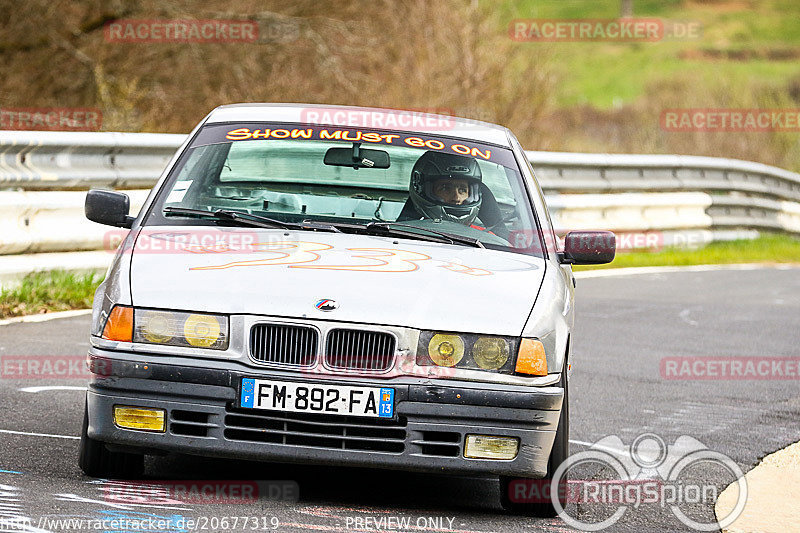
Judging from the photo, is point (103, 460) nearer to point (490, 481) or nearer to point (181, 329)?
point (181, 329)

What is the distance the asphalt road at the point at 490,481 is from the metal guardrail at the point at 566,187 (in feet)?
3.13

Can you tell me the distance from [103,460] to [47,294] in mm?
4798

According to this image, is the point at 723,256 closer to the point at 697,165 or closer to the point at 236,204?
the point at 697,165

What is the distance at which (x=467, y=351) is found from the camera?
16.6 ft

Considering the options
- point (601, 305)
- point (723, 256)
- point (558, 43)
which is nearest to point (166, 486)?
point (601, 305)

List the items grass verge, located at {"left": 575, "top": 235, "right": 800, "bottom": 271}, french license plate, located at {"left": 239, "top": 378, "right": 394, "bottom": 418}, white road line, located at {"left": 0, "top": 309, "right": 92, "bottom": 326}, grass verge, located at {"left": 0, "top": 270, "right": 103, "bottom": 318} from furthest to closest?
grass verge, located at {"left": 575, "top": 235, "right": 800, "bottom": 271}, grass verge, located at {"left": 0, "top": 270, "right": 103, "bottom": 318}, white road line, located at {"left": 0, "top": 309, "right": 92, "bottom": 326}, french license plate, located at {"left": 239, "top": 378, "right": 394, "bottom": 418}

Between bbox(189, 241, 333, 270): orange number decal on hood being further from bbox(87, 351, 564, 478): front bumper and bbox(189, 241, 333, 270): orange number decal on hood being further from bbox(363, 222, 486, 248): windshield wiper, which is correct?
bbox(87, 351, 564, 478): front bumper

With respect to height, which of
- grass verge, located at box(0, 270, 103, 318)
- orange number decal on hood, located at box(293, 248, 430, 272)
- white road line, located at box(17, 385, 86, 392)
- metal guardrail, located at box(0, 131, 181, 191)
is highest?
orange number decal on hood, located at box(293, 248, 430, 272)

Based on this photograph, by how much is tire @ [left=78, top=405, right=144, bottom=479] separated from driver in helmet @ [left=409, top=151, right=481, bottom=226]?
1767 millimetres

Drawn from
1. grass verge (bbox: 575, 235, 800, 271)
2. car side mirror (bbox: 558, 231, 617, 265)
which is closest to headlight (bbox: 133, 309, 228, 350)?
car side mirror (bbox: 558, 231, 617, 265)

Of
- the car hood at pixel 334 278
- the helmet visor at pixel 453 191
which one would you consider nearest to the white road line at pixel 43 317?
the car hood at pixel 334 278

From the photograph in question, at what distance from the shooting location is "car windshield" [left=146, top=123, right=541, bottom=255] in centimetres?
606

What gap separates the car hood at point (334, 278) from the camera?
5.05 metres

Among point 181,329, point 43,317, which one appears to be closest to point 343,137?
point 181,329
